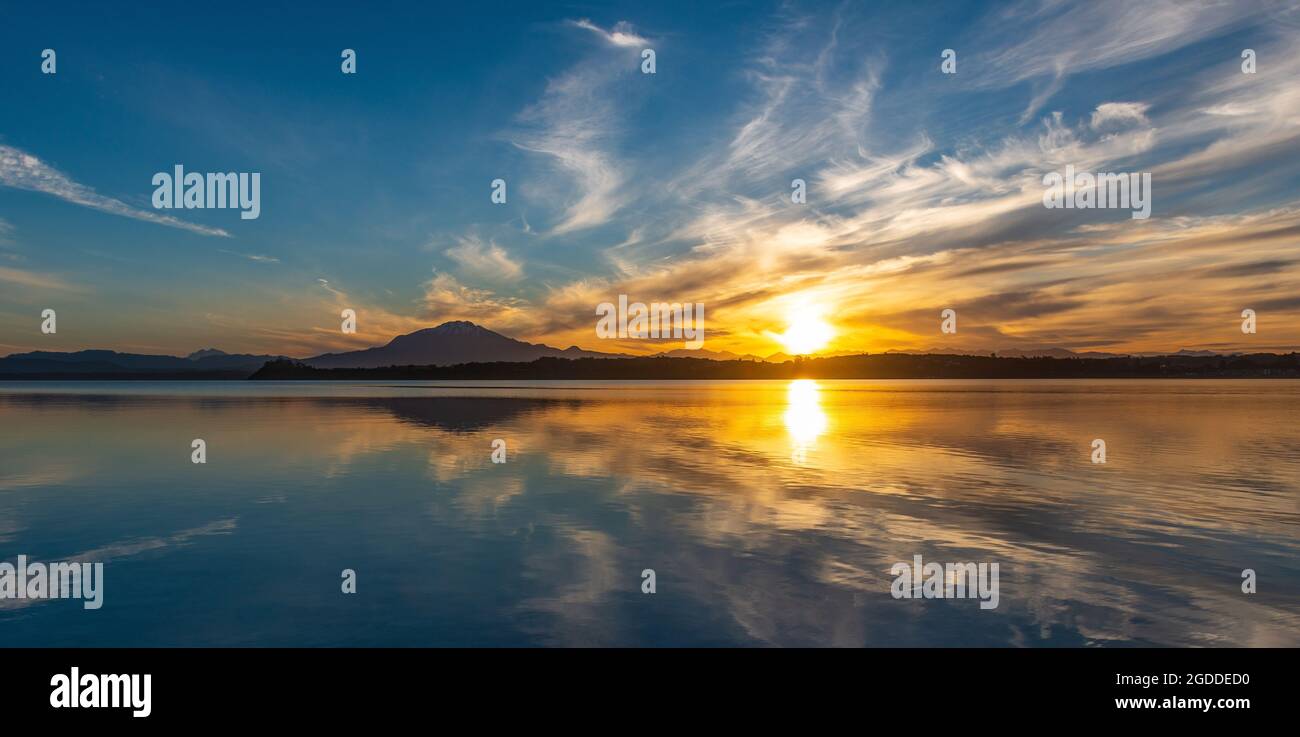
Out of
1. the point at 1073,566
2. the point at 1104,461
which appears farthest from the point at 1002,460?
the point at 1073,566

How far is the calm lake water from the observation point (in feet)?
31.3

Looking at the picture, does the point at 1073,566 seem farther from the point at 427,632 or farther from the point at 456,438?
the point at 456,438

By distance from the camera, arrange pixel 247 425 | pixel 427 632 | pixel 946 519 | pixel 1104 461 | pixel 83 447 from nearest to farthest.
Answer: pixel 427 632 → pixel 946 519 → pixel 1104 461 → pixel 83 447 → pixel 247 425

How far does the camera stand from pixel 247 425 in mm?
42469

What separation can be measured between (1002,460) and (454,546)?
69.6 ft

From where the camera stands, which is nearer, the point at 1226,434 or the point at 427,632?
the point at 427,632

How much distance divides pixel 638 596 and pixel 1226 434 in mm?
38687

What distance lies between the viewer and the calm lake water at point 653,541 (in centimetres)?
955

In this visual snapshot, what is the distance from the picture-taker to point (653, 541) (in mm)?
14219

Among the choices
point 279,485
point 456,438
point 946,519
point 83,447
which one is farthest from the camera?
point 456,438
